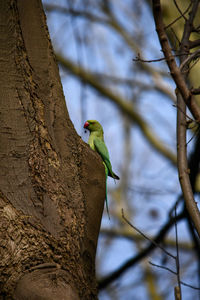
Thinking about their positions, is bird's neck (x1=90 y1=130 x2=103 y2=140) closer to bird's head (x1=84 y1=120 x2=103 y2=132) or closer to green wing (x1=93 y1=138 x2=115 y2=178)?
bird's head (x1=84 y1=120 x2=103 y2=132)

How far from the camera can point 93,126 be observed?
3346mm

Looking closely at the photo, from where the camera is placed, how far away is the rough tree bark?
1.49 m

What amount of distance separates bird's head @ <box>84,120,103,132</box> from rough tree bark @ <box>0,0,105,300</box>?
55.4 inches

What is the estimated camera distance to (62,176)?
1.71 meters

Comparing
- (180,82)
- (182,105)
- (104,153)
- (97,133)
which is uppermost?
(97,133)

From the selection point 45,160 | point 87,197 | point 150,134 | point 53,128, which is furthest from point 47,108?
point 150,134

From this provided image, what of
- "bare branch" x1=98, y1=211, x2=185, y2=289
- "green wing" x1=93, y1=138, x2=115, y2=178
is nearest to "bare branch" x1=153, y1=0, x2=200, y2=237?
"green wing" x1=93, y1=138, x2=115, y2=178

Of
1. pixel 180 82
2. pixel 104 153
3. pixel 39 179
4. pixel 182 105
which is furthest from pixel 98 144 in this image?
pixel 180 82

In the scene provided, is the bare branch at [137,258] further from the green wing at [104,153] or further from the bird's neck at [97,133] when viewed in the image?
the bird's neck at [97,133]

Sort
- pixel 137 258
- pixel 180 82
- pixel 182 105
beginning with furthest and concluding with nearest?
pixel 137 258 < pixel 182 105 < pixel 180 82

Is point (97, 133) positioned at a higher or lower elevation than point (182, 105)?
higher

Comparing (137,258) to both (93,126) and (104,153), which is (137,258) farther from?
(93,126)

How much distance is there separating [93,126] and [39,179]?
173 centimetres

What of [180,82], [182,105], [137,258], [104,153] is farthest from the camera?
[137,258]
